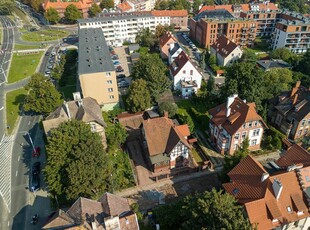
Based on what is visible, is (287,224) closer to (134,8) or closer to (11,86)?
(11,86)

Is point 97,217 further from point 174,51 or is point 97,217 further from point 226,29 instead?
point 226,29

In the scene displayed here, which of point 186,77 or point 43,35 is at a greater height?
point 43,35

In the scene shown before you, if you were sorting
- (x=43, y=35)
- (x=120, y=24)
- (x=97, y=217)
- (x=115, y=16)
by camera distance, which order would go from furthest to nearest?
(x=43, y=35)
(x=115, y=16)
(x=120, y=24)
(x=97, y=217)

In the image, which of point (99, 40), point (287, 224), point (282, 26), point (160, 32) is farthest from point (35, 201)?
point (282, 26)

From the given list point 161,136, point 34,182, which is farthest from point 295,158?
point 34,182

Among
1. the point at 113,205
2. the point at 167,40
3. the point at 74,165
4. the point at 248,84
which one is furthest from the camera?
the point at 167,40

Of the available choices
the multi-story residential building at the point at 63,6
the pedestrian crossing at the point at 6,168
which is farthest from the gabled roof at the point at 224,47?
the multi-story residential building at the point at 63,6

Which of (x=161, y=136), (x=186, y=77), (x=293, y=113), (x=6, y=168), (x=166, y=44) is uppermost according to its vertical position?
(x=166, y=44)

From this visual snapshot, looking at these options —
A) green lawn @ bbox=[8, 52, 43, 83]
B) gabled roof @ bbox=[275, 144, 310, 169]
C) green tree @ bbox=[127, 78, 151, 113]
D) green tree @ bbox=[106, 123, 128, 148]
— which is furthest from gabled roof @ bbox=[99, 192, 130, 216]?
green lawn @ bbox=[8, 52, 43, 83]

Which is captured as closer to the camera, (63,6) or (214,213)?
(214,213)
